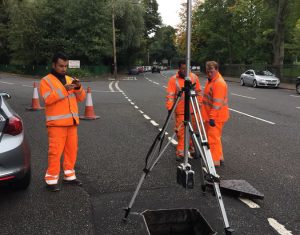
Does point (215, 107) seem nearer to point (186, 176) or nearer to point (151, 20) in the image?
point (186, 176)

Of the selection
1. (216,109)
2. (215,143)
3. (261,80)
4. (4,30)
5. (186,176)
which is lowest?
(261,80)

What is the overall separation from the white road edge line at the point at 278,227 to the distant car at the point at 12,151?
9.27ft

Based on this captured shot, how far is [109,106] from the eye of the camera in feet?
50.6

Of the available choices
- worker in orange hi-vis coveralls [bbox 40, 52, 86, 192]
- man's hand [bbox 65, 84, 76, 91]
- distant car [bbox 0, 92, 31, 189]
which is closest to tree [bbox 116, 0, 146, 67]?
worker in orange hi-vis coveralls [bbox 40, 52, 86, 192]

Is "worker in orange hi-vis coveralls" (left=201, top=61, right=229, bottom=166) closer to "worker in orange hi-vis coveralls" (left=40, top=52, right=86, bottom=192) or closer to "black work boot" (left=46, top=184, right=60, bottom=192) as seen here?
"worker in orange hi-vis coveralls" (left=40, top=52, right=86, bottom=192)

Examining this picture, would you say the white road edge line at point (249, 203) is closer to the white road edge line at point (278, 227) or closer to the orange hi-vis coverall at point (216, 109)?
the white road edge line at point (278, 227)

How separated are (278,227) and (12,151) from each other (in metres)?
2.98

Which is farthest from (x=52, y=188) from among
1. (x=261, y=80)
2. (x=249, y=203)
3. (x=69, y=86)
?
(x=261, y=80)

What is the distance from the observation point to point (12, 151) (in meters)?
4.50

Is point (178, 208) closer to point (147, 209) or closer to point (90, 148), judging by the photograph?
point (147, 209)

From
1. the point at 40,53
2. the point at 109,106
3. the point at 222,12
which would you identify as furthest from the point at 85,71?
the point at 109,106

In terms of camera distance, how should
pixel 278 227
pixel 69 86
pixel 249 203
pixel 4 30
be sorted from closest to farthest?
pixel 278 227, pixel 249 203, pixel 69 86, pixel 4 30

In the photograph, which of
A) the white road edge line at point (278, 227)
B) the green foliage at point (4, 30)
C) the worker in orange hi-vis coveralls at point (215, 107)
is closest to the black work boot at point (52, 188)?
the worker in orange hi-vis coveralls at point (215, 107)

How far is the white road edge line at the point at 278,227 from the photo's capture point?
12.9ft
